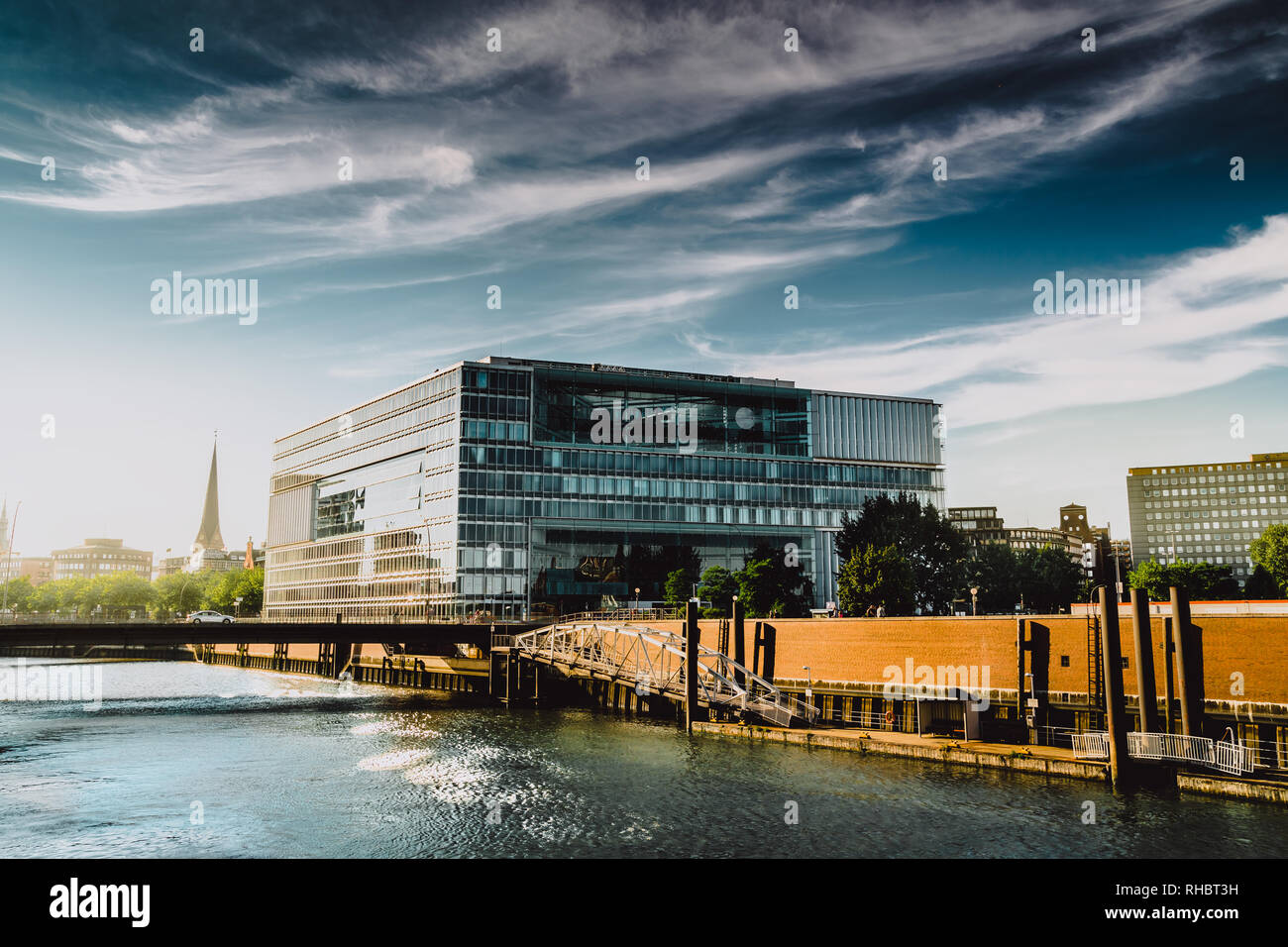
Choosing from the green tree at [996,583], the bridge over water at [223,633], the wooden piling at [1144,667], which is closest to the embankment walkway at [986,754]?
the wooden piling at [1144,667]

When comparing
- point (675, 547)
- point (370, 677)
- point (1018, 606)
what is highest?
point (675, 547)

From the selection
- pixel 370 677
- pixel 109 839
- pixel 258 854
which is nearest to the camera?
pixel 258 854

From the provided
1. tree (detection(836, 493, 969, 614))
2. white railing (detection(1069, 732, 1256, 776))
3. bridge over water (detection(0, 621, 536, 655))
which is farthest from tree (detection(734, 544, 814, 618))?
white railing (detection(1069, 732, 1256, 776))

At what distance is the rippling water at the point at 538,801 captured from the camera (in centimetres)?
3222

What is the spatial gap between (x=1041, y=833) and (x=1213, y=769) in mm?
10394

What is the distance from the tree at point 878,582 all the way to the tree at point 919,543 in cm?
1292

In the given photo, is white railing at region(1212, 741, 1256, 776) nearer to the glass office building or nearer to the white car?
the glass office building

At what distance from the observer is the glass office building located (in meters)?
116

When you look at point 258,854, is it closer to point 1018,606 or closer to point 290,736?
point 290,736

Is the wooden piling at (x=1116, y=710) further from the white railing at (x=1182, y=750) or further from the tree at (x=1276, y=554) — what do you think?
the tree at (x=1276, y=554)

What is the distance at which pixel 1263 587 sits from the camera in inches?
4628
